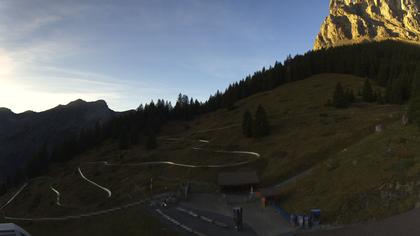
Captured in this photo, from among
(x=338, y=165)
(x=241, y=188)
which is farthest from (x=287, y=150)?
(x=338, y=165)

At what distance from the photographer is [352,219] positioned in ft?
128

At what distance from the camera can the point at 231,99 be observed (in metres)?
173

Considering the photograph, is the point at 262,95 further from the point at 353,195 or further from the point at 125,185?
the point at 353,195

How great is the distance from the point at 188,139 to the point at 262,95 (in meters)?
63.8

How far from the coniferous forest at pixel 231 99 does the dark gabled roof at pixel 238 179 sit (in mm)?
61058

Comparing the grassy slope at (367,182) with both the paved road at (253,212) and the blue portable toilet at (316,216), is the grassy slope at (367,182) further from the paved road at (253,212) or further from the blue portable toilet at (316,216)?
the paved road at (253,212)

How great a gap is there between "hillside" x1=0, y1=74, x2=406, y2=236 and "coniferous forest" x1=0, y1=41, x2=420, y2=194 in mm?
7848

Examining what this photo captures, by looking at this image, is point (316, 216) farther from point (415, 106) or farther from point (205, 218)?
point (415, 106)

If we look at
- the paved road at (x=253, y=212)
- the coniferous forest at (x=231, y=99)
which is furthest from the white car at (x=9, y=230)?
the coniferous forest at (x=231, y=99)

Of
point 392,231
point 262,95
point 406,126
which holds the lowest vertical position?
point 392,231

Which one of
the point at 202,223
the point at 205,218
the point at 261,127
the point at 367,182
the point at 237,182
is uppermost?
the point at 261,127

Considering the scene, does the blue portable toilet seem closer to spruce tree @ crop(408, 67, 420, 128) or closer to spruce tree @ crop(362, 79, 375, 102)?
spruce tree @ crop(408, 67, 420, 128)

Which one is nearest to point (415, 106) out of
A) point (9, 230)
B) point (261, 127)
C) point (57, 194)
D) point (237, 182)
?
point (237, 182)

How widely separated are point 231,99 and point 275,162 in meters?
98.9
